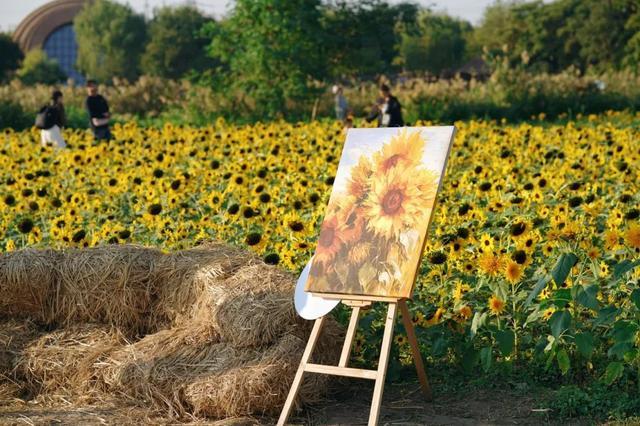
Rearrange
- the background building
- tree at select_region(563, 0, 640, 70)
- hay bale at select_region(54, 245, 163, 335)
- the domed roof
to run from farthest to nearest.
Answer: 1. the background building
2. the domed roof
3. tree at select_region(563, 0, 640, 70)
4. hay bale at select_region(54, 245, 163, 335)

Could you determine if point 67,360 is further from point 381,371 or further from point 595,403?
point 595,403

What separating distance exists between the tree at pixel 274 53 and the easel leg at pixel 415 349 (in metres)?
19.8

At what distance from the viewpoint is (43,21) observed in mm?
108250

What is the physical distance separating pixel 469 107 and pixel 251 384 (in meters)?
20.3

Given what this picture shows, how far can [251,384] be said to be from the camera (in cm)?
571

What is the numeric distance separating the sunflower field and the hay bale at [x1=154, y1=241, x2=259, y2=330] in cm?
35

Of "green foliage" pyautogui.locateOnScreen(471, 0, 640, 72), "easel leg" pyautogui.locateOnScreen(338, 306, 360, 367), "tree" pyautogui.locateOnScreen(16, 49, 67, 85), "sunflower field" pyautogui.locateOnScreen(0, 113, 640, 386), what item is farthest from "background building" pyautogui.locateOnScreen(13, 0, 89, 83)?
"easel leg" pyautogui.locateOnScreen(338, 306, 360, 367)

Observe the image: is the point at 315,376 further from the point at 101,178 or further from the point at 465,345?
the point at 101,178

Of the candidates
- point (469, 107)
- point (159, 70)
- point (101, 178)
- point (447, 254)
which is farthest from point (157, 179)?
point (159, 70)

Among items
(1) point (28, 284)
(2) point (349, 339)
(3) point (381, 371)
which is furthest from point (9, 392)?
(3) point (381, 371)

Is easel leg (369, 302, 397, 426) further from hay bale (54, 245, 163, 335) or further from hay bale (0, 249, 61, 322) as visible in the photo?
hay bale (0, 249, 61, 322)

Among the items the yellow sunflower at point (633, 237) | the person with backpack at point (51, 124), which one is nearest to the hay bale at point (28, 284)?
the yellow sunflower at point (633, 237)

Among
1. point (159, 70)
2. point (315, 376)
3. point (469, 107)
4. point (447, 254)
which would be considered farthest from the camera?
point (159, 70)

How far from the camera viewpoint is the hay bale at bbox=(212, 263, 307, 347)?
19.6 ft
